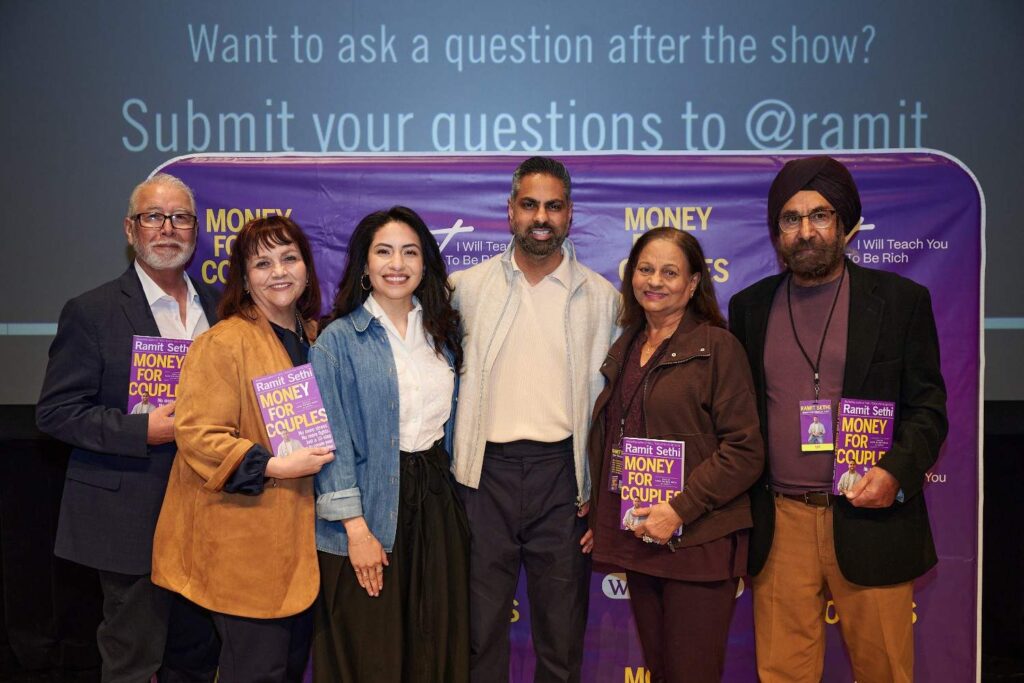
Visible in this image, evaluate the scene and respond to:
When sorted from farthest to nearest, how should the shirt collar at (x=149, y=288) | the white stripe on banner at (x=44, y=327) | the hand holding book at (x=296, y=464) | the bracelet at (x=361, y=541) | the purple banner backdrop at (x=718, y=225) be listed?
the white stripe on banner at (x=44, y=327) < the purple banner backdrop at (x=718, y=225) < the shirt collar at (x=149, y=288) < the bracelet at (x=361, y=541) < the hand holding book at (x=296, y=464)

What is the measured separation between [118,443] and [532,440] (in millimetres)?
1404

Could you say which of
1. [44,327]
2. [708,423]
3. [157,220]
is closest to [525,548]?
[708,423]

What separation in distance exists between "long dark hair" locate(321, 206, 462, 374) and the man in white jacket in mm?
131

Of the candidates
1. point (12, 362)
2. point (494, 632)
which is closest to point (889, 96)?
point (494, 632)

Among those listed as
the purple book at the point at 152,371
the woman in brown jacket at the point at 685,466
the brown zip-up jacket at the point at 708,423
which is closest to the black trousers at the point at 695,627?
the woman in brown jacket at the point at 685,466

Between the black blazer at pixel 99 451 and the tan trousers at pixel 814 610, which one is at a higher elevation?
the black blazer at pixel 99 451

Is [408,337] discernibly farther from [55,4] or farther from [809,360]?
[55,4]

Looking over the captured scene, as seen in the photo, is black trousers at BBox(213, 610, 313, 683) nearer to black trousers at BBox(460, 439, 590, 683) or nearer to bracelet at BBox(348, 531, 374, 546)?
bracelet at BBox(348, 531, 374, 546)

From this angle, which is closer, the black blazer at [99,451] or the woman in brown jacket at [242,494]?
the woman in brown jacket at [242,494]

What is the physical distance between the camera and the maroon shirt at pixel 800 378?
258 centimetres

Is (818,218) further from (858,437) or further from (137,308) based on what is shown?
(137,308)

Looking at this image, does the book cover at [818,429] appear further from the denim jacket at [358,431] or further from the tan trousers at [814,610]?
the denim jacket at [358,431]

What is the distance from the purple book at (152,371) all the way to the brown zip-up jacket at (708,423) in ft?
5.33

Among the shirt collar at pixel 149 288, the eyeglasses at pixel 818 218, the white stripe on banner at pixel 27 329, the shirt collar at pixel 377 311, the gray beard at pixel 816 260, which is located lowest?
the white stripe on banner at pixel 27 329
